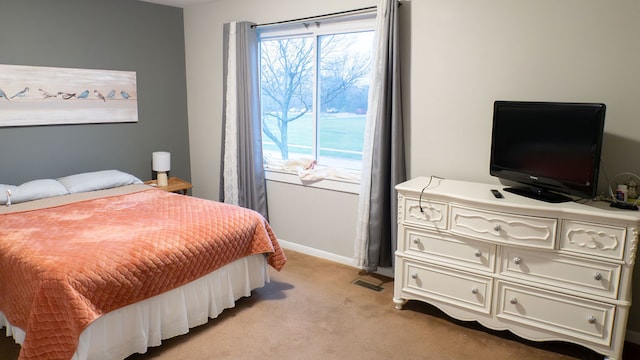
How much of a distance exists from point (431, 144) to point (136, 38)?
307 centimetres

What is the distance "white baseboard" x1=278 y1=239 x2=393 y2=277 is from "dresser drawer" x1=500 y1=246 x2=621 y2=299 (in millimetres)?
1145

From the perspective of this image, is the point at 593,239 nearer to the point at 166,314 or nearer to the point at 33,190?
the point at 166,314

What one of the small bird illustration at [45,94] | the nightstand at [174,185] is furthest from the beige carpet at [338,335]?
the small bird illustration at [45,94]

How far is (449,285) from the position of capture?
2809 mm

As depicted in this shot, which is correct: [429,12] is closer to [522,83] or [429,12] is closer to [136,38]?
[522,83]

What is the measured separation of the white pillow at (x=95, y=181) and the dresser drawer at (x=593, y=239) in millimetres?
3487

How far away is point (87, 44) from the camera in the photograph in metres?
3.99

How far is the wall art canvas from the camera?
11.7 ft

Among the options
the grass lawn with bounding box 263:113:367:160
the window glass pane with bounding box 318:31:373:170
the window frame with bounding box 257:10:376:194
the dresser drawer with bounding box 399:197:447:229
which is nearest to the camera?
the dresser drawer with bounding box 399:197:447:229

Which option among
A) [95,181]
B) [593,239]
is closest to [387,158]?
[593,239]

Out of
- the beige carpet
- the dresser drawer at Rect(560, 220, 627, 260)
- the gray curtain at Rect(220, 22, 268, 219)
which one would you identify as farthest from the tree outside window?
the dresser drawer at Rect(560, 220, 627, 260)

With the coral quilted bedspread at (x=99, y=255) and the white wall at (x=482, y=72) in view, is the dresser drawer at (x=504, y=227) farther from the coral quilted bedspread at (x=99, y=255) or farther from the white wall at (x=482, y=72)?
the coral quilted bedspread at (x=99, y=255)

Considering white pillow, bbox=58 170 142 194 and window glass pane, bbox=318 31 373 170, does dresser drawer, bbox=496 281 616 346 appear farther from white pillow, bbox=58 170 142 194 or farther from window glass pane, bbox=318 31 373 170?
white pillow, bbox=58 170 142 194

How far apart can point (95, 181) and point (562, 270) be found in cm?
358
